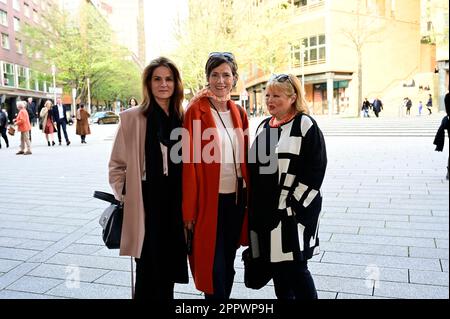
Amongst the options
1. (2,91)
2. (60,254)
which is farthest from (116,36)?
(60,254)

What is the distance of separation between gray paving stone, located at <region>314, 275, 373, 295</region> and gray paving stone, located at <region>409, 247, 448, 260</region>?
91 cm

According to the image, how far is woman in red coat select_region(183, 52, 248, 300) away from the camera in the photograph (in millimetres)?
2600

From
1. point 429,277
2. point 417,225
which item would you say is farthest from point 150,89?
point 417,225

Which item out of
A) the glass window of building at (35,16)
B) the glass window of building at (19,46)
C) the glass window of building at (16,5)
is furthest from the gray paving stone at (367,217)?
the glass window of building at (35,16)

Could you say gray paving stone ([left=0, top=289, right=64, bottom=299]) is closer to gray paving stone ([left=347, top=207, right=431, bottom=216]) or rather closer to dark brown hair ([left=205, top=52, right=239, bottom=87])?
dark brown hair ([left=205, top=52, right=239, bottom=87])

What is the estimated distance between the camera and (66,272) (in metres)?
3.89

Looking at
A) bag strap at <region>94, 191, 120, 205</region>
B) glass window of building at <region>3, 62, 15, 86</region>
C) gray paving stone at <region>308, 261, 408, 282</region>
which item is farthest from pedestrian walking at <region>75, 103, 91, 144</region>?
glass window of building at <region>3, 62, 15, 86</region>

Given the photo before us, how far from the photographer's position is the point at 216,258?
270 cm

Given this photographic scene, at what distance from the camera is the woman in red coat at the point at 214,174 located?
2.60 metres

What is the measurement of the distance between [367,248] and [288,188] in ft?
7.50

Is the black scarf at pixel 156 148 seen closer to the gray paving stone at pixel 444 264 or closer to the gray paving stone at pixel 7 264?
the gray paving stone at pixel 7 264

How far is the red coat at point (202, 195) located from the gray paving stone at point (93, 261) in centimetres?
152

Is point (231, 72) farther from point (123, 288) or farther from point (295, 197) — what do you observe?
point (123, 288)

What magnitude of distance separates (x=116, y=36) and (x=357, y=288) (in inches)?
1742
